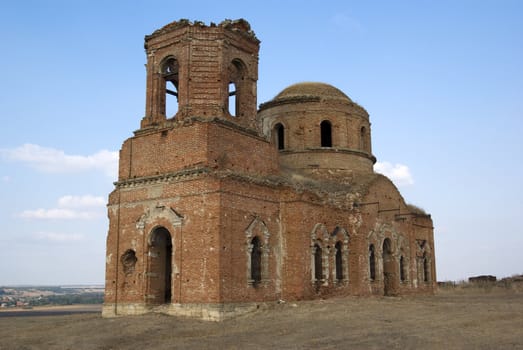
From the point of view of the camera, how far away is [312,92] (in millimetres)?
25578

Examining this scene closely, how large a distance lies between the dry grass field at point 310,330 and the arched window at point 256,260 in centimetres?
95

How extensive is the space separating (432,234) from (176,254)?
16.3 meters

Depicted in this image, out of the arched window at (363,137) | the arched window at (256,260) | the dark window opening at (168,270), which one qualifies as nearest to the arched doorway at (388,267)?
the arched window at (363,137)

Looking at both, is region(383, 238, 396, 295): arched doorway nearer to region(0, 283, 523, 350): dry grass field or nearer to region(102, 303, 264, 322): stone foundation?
region(0, 283, 523, 350): dry grass field

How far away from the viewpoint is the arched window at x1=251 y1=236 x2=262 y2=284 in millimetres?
17344

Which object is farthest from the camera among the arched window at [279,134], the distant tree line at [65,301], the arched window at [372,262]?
the distant tree line at [65,301]

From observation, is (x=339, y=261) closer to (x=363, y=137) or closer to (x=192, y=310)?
(x=192, y=310)

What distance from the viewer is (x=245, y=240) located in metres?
17.0

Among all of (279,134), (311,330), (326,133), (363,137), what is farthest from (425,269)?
(311,330)

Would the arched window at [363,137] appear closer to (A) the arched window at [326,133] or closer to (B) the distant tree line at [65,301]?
(A) the arched window at [326,133]

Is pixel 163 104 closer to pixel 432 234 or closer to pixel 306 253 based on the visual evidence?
pixel 306 253

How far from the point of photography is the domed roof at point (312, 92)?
2525 centimetres

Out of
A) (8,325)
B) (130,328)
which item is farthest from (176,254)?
(8,325)

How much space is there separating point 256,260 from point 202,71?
6238 millimetres
